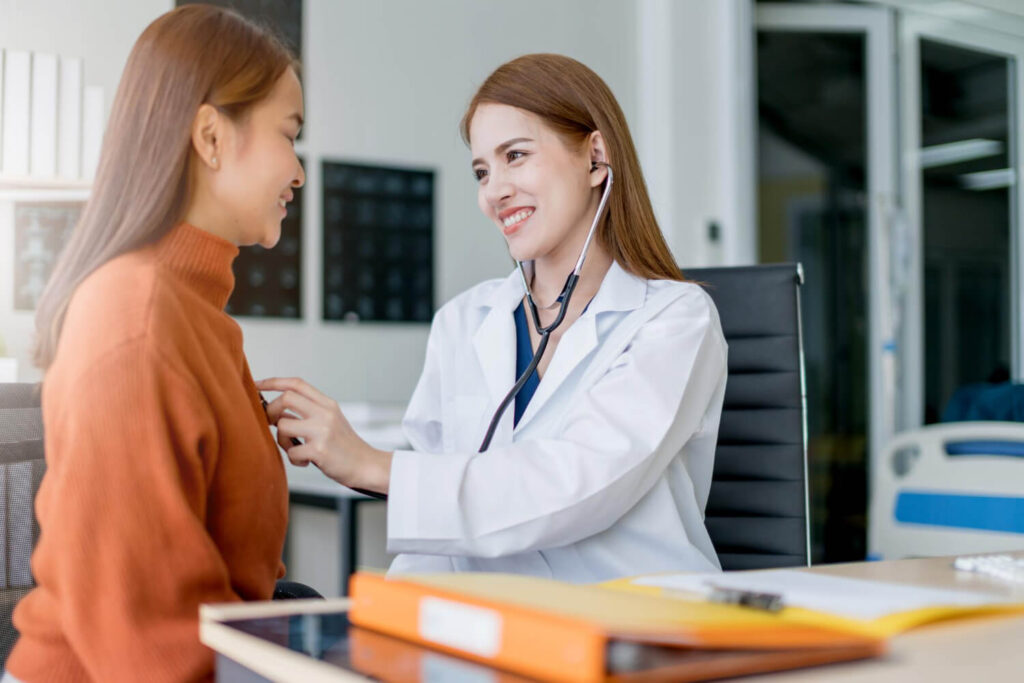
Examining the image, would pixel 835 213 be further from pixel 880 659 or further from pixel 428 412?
pixel 880 659

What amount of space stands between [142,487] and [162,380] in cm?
8

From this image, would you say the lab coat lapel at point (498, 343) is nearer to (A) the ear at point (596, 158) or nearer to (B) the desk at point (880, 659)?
(A) the ear at point (596, 158)

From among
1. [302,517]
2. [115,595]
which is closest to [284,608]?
[115,595]

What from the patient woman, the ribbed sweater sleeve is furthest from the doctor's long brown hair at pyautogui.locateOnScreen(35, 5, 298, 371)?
the ribbed sweater sleeve

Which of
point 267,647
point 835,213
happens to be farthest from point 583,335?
point 835,213

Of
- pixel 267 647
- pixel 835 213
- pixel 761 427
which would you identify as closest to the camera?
pixel 267 647

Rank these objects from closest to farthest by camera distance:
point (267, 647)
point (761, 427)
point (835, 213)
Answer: point (267, 647) < point (761, 427) < point (835, 213)

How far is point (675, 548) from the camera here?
123 centimetres

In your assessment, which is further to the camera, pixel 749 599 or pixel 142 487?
pixel 142 487

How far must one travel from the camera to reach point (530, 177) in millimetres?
1410

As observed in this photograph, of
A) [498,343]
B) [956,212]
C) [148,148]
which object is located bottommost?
[498,343]

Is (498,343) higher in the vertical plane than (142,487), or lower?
higher

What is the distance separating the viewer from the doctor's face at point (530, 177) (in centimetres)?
141

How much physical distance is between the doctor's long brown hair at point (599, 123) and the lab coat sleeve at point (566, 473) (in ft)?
0.77
